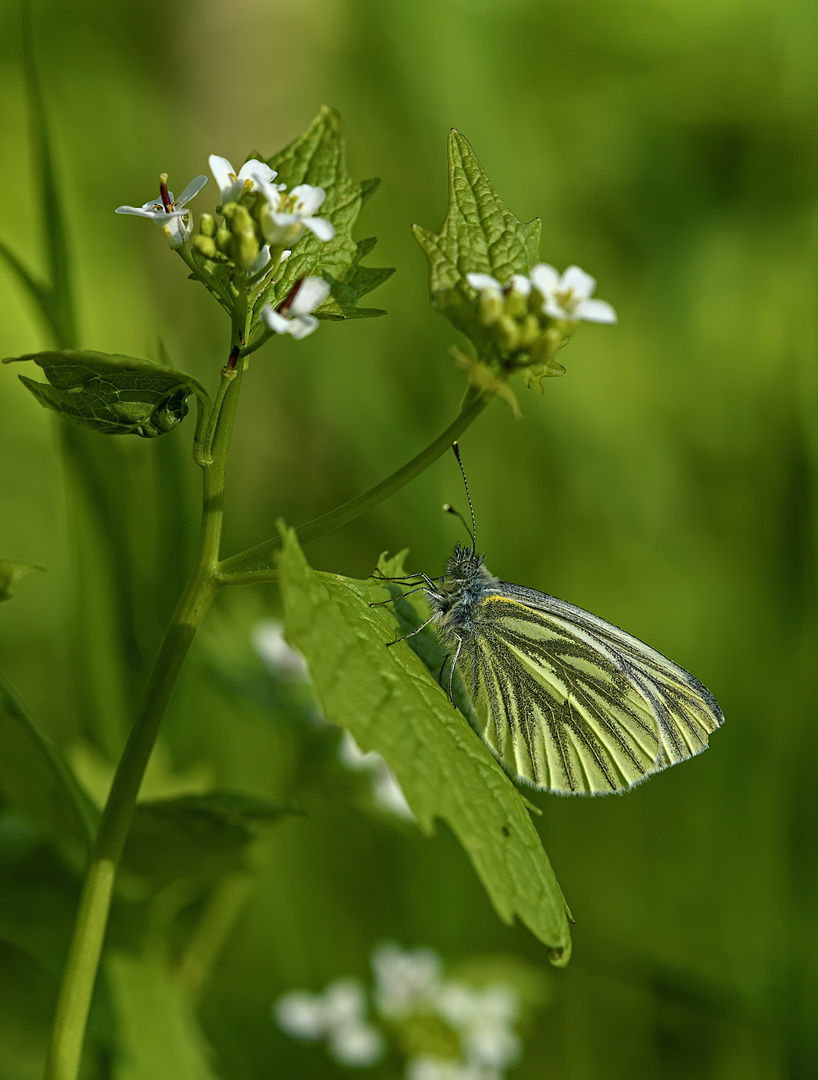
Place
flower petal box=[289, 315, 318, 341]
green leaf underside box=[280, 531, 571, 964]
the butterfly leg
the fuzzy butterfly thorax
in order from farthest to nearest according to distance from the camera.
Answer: the fuzzy butterfly thorax < the butterfly leg < flower petal box=[289, 315, 318, 341] < green leaf underside box=[280, 531, 571, 964]

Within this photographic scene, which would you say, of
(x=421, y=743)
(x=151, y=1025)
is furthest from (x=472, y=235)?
(x=151, y=1025)

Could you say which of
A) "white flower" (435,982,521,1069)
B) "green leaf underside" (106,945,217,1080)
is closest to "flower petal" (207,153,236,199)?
"green leaf underside" (106,945,217,1080)

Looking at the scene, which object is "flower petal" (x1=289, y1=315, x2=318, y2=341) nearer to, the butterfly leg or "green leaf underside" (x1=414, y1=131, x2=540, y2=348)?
"green leaf underside" (x1=414, y1=131, x2=540, y2=348)

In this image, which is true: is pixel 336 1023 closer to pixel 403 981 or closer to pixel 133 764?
pixel 403 981

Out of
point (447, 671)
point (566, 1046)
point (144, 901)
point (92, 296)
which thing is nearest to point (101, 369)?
point (447, 671)

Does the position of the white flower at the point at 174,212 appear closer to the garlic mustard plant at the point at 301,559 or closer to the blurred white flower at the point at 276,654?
the garlic mustard plant at the point at 301,559

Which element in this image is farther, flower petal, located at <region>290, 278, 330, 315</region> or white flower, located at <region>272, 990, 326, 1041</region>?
white flower, located at <region>272, 990, 326, 1041</region>
